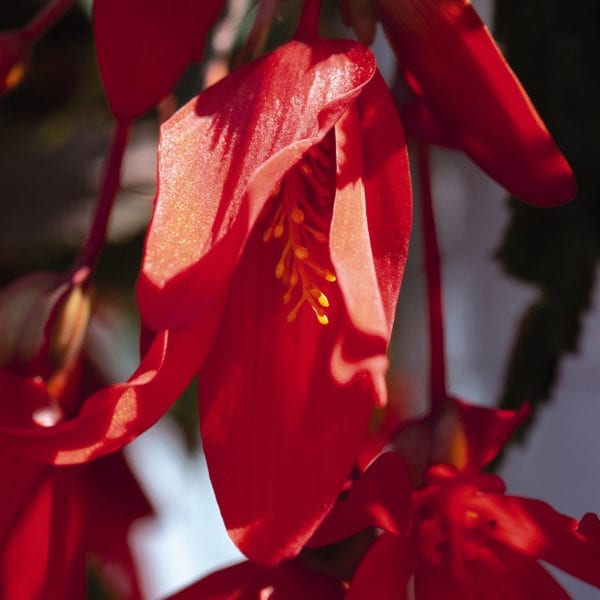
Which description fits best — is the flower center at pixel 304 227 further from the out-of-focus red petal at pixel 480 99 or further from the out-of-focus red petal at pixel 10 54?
the out-of-focus red petal at pixel 10 54

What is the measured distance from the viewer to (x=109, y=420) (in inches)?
14.0

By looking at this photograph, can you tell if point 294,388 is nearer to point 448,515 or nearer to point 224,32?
point 448,515

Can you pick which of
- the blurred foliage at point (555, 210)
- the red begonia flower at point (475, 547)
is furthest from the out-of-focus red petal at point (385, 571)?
the blurred foliage at point (555, 210)

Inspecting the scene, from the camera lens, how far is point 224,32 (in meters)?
0.60

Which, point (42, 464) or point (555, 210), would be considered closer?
point (42, 464)

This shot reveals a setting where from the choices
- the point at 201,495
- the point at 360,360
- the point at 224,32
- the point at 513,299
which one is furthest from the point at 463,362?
the point at 360,360

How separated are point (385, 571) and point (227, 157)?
0.50ft

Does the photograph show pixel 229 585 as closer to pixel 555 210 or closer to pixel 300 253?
pixel 300 253

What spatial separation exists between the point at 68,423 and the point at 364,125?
0.45ft

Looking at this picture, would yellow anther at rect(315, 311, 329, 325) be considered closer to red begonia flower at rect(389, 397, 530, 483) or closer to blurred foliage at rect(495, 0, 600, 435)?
red begonia flower at rect(389, 397, 530, 483)

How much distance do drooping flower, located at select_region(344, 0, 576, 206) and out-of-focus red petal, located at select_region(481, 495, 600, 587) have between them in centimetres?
11

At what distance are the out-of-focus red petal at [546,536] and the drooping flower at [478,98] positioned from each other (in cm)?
11

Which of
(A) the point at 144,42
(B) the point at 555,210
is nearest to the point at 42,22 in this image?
(A) the point at 144,42

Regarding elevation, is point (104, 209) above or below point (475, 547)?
above
